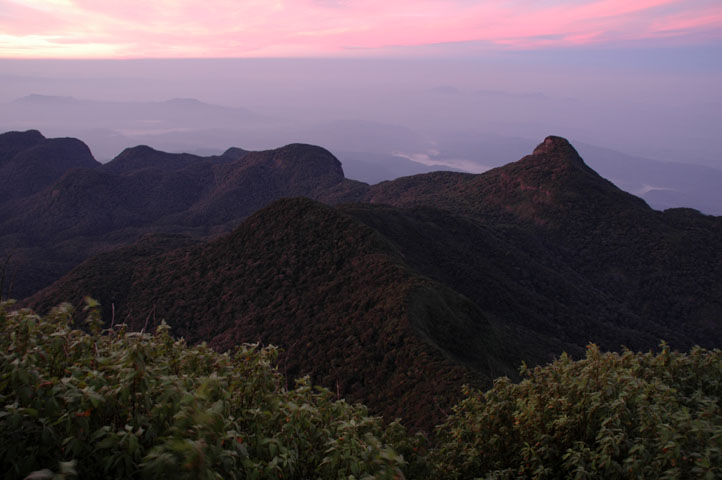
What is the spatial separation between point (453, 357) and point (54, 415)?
14.6 metres

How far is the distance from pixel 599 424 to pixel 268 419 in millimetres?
4967

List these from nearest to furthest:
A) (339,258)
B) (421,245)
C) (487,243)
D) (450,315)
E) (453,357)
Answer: (453,357) < (450,315) < (339,258) < (421,245) < (487,243)

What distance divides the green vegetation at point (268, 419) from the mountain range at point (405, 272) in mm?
2131

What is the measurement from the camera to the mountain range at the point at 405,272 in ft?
56.2

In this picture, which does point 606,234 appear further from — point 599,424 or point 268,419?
point 268,419

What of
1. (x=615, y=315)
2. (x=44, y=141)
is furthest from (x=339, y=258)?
(x=44, y=141)

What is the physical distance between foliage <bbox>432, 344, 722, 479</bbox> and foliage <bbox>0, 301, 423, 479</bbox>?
336cm

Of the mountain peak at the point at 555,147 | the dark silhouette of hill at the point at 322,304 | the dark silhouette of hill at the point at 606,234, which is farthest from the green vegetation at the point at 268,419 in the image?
the mountain peak at the point at 555,147

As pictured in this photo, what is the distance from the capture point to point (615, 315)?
108ft

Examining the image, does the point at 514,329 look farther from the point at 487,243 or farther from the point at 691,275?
the point at 691,275

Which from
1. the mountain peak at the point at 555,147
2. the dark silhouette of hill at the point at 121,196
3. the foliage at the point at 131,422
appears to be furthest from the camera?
the dark silhouette of hill at the point at 121,196

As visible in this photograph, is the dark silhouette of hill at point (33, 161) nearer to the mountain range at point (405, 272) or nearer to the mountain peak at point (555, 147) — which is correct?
the mountain range at point (405, 272)

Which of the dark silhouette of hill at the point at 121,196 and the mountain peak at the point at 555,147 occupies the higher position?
the mountain peak at the point at 555,147

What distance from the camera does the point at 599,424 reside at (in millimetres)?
6098
